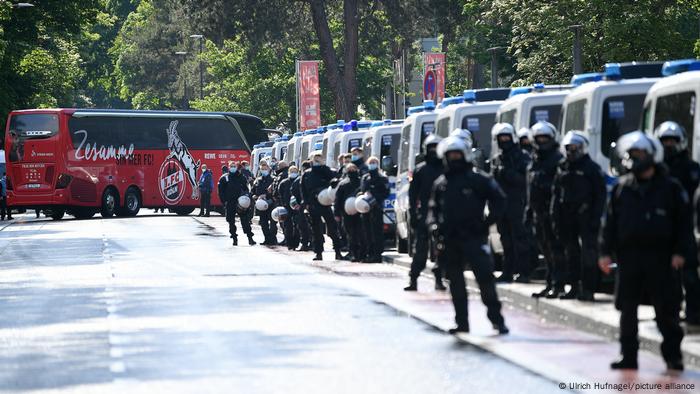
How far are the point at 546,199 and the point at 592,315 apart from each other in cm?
221

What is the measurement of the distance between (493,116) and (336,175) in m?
7.01

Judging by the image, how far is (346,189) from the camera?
2678 centimetres

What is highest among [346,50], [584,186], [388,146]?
[346,50]

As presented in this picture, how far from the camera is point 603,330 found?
14594mm

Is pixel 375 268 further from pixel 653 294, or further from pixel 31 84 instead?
pixel 31 84

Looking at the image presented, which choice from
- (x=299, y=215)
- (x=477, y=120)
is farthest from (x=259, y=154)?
(x=477, y=120)

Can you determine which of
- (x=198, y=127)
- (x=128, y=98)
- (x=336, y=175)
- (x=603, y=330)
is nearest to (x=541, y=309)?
(x=603, y=330)

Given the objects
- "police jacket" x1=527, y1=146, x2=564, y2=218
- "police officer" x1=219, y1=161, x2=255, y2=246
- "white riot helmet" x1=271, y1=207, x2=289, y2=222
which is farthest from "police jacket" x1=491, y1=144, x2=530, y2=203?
"police officer" x1=219, y1=161, x2=255, y2=246

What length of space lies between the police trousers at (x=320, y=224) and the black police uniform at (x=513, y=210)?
930 centimetres

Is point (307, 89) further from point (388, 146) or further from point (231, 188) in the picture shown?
point (388, 146)

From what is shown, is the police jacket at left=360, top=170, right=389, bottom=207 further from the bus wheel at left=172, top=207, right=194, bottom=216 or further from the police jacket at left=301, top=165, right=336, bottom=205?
the bus wheel at left=172, top=207, right=194, bottom=216

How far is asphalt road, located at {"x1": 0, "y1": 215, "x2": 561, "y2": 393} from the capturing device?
12.0 m

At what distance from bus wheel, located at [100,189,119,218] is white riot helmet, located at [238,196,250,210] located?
25908 millimetres

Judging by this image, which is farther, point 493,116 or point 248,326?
point 493,116
